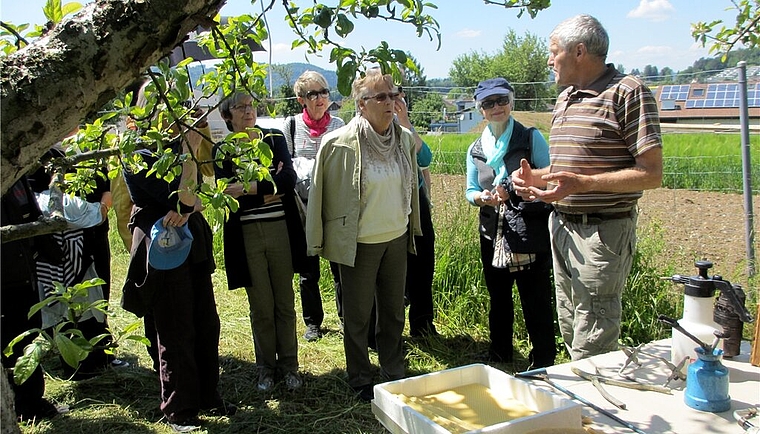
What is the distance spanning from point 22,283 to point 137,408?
0.97 metres

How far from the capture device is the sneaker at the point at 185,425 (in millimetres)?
3203

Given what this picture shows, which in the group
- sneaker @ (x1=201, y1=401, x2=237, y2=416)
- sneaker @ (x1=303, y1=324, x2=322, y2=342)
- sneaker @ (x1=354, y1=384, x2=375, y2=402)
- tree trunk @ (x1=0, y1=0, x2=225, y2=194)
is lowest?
sneaker @ (x1=354, y1=384, x2=375, y2=402)

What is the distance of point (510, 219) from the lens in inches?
147

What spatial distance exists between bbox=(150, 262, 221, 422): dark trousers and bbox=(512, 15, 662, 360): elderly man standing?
1.77 meters

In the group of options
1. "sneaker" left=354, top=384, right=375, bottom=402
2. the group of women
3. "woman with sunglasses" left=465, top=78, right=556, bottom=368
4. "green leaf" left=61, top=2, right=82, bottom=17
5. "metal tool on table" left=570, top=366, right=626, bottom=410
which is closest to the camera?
"green leaf" left=61, top=2, right=82, bottom=17

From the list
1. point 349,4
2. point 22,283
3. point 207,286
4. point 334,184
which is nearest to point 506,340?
point 334,184

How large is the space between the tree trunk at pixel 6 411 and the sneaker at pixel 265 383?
272cm

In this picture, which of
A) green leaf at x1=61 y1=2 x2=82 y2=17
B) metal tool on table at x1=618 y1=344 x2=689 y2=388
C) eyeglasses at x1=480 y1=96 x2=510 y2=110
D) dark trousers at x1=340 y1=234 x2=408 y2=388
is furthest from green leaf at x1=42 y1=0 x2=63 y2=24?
eyeglasses at x1=480 y1=96 x2=510 y2=110

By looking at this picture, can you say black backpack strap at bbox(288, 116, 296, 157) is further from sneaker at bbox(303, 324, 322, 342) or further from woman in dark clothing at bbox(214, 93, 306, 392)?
sneaker at bbox(303, 324, 322, 342)

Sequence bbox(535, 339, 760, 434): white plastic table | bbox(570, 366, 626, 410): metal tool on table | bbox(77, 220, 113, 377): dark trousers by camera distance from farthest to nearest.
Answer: bbox(77, 220, 113, 377): dark trousers
bbox(570, 366, 626, 410): metal tool on table
bbox(535, 339, 760, 434): white plastic table

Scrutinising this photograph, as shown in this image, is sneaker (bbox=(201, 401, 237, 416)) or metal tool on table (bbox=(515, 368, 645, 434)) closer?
metal tool on table (bbox=(515, 368, 645, 434))

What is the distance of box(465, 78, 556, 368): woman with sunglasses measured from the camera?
3674 mm

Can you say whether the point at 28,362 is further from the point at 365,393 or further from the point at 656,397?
the point at 365,393

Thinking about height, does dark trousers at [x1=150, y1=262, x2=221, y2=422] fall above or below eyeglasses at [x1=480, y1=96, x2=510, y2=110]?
below
